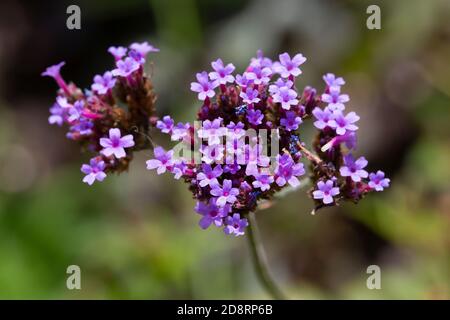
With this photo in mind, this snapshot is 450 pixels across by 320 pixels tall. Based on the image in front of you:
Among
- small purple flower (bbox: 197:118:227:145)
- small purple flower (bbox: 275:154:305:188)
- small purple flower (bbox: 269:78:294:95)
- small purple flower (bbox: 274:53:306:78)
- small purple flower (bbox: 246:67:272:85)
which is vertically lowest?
small purple flower (bbox: 275:154:305:188)

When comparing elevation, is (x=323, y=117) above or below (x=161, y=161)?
above

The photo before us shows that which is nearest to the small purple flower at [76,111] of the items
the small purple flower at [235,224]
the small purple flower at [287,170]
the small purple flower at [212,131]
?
the small purple flower at [212,131]

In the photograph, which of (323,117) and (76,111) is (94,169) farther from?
(323,117)

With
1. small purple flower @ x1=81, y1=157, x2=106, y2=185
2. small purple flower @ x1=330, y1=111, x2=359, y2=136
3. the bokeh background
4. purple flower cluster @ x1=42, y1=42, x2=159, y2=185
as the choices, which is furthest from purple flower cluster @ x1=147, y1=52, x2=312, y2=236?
the bokeh background

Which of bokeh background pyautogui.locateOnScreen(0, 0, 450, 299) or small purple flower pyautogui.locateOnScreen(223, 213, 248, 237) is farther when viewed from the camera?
bokeh background pyautogui.locateOnScreen(0, 0, 450, 299)

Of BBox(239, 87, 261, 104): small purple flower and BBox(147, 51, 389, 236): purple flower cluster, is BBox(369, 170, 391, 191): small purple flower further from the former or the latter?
BBox(239, 87, 261, 104): small purple flower

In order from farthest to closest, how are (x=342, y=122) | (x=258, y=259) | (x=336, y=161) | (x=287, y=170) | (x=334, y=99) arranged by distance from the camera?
1. (x=258, y=259)
2. (x=336, y=161)
3. (x=334, y=99)
4. (x=342, y=122)
5. (x=287, y=170)

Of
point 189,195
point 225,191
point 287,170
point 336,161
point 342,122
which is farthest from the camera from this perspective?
point 189,195

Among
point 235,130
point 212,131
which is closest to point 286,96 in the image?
point 235,130

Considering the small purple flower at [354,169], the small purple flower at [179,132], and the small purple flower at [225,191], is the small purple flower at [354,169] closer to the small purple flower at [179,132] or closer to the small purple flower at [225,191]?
the small purple flower at [225,191]
